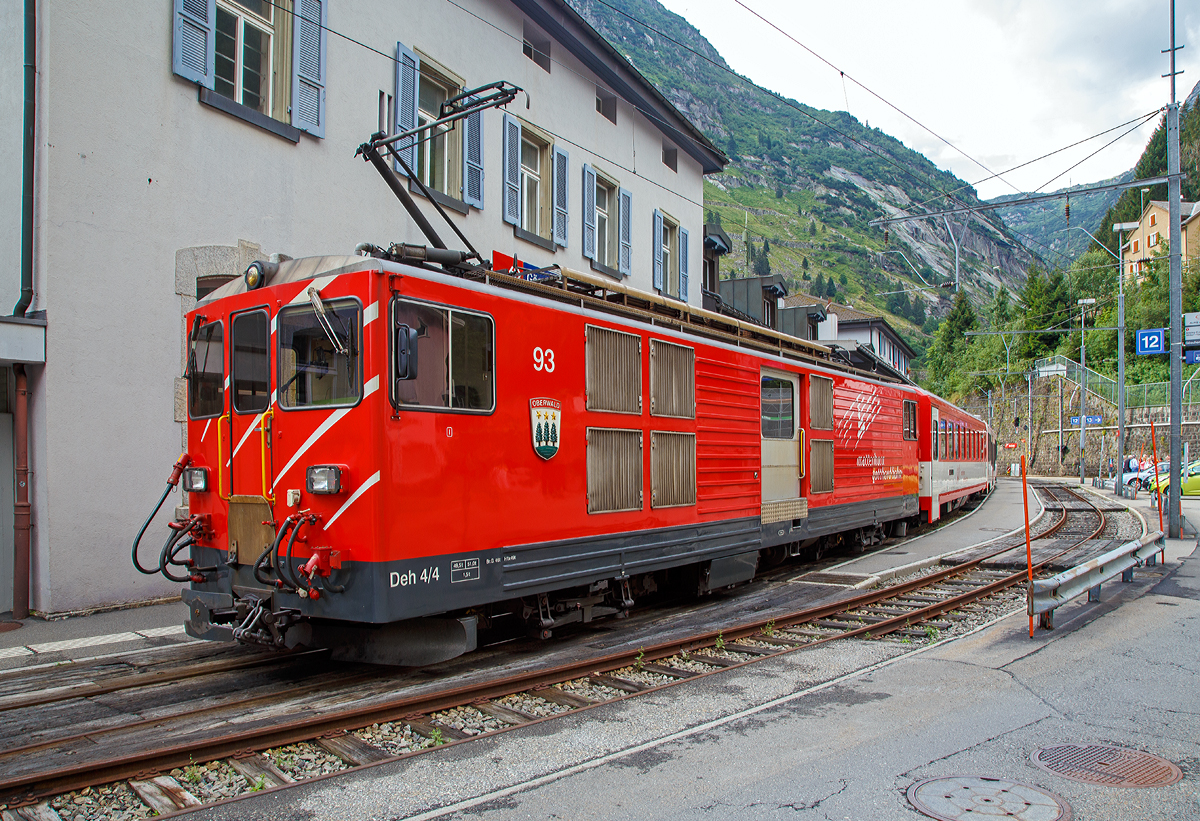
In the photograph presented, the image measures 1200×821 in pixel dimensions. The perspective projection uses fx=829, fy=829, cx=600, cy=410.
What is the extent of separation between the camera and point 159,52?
961 cm

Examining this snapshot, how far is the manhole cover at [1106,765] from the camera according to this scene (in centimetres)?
463

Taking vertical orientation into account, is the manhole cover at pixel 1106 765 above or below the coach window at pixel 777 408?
below

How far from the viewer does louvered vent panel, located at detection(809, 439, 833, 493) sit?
11977 mm

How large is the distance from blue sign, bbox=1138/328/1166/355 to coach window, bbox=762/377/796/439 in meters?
11.4

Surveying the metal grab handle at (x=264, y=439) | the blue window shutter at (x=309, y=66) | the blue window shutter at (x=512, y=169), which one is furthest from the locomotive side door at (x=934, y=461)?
the metal grab handle at (x=264, y=439)

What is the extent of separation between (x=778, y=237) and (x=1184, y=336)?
503ft

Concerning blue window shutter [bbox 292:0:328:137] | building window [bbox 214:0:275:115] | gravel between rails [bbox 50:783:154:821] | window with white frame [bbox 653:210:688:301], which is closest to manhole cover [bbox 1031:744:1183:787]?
gravel between rails [bbox 50:783:154:821]

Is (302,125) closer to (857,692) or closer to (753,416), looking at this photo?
(753,416)

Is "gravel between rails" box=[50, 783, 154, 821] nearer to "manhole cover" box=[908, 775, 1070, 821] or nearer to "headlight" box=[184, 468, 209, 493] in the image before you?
"headlight" box=[184, 468, 209, 493]

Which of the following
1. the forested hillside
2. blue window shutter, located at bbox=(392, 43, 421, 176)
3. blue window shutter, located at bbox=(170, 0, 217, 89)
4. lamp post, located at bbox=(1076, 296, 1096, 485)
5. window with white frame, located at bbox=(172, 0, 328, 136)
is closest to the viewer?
blue window shutter, located at bbox=(170, 0, 217, 89)

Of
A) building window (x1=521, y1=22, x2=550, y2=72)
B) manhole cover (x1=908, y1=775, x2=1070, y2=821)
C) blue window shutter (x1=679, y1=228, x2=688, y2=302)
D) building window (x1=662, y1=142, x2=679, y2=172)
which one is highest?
building window (x1=521, y1=22, x2=550, y2=72)

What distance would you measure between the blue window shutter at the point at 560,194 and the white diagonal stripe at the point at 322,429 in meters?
10.9

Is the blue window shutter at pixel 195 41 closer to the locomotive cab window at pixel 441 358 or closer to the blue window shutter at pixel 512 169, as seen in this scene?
the blue window shutter at pixel 512 169

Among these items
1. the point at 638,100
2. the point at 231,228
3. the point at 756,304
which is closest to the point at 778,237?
the point at 756,304
